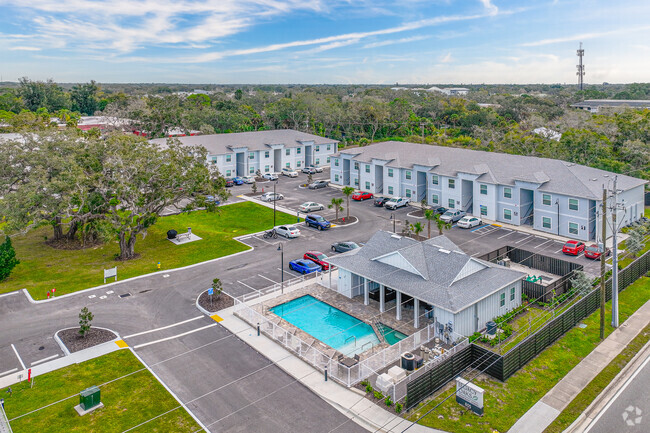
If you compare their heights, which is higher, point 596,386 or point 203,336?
point 203,336

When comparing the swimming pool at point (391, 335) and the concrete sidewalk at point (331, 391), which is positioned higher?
the swimming pool at point (391, 335)

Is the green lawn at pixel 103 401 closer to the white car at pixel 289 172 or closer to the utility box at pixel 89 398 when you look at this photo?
the utility box at pixel 89 398

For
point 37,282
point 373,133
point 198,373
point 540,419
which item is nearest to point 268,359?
point 198,373

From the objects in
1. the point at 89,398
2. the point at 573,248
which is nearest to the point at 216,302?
the point at 89,398

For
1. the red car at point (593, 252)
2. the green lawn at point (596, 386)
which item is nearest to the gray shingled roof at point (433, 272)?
the green lawn at point (596, 386)

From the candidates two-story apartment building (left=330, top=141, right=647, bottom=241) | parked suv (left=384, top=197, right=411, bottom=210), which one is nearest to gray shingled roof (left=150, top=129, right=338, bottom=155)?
two-story apartment building (left=330, top=141, right=647, bottom=241)

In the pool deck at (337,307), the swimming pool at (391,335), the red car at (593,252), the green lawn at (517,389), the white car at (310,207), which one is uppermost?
the white car at (310,207)

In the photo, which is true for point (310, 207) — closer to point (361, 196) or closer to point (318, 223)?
point (318, 223)

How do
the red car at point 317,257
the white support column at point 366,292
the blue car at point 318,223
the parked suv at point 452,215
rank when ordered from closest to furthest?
the white support column at point 366,292
the red car at point 317,257
the blue car at point 318,223
the parked suv at point 452,215
